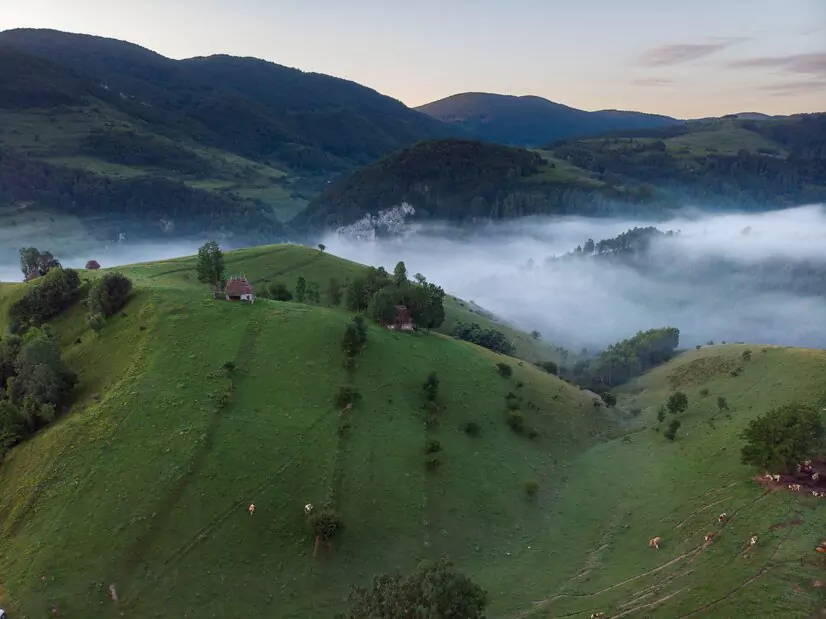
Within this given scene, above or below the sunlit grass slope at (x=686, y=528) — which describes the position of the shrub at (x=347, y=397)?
above

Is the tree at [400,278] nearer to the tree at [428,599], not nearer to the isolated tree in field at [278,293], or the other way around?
the isolated tree in field at [278,293]

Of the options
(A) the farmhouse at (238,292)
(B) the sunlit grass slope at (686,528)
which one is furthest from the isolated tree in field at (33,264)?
(B) the sunlit grass slope at (686,528)

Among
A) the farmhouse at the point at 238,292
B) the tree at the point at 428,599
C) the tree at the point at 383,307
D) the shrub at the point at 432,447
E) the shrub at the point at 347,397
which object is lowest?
the shrub at the point at 432,447

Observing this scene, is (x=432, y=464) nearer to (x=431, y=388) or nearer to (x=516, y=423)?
(x=431, y=388)

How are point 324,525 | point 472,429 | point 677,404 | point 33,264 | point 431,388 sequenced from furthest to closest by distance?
point 33,264 < point 677,404 < point 431,388 < point 472,429 < point 324,525

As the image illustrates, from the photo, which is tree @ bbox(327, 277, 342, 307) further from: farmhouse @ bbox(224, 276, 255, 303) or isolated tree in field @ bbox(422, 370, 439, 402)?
isolated tree in field @ bbox(422, 370, 439, 402)

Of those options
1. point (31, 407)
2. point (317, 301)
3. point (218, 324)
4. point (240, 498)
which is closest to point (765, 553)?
point (240, 498)

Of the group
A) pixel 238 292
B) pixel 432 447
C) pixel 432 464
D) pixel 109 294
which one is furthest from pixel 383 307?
pixel 109 294

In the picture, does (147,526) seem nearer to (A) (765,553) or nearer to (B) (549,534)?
(B) (549,534)
